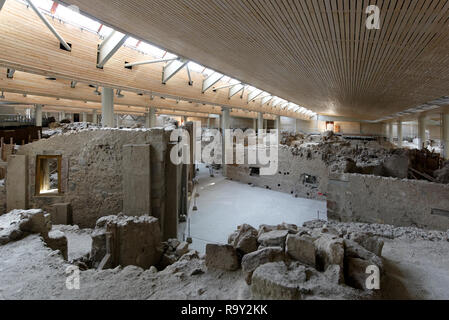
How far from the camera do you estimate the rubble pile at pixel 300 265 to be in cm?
250

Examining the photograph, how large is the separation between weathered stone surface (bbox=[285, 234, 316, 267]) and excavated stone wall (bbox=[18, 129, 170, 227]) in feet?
15.9

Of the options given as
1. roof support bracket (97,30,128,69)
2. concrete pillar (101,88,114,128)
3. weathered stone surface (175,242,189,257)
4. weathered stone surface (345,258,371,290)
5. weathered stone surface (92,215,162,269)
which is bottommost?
weathered stone surface (175,242,189,257)

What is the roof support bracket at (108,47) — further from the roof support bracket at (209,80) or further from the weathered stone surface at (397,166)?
the weathered stone surface at (397,166)

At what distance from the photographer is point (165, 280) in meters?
3.31

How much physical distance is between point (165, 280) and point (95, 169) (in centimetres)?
526

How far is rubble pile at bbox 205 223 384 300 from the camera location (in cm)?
250

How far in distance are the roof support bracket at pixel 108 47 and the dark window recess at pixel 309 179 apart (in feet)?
35.4

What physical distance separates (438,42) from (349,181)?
15.5 ft

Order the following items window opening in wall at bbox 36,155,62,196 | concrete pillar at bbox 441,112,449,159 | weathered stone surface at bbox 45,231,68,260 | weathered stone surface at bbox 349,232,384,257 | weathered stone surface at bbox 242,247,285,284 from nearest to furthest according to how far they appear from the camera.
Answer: weathered stone surface at bbox 242,247,285,284 < weathered stone surface at bbox 349,232,384,257 < weathered stone surface at bbox 45,231,68,260 < window opening in wall at bbox 36,155,62,196 < concrete pillar at bbox 441,112,449,159

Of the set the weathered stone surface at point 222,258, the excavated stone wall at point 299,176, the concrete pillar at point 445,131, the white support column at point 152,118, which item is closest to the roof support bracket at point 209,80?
the white support column at point 152,118

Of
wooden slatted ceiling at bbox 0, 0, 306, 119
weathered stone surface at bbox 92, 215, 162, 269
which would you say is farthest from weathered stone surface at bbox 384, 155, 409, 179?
wooden slatted ceiling at bbox 0, 0, 306, 119

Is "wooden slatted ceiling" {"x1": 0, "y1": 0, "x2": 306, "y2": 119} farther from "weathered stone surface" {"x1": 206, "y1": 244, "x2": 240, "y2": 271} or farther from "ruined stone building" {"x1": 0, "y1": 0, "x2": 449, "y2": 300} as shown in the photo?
"weathered stone surface" {"x1": 206, "y1": 244, "x2": 240, "y2": 271}
